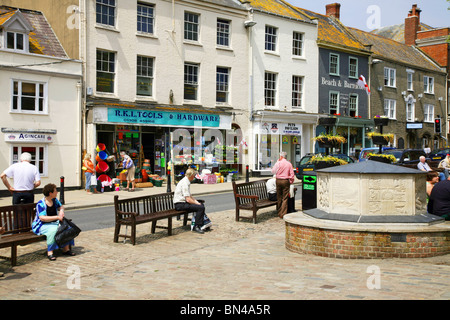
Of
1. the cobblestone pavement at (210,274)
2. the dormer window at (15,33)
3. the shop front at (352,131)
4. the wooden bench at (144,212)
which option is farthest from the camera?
the shop front at (352,131)

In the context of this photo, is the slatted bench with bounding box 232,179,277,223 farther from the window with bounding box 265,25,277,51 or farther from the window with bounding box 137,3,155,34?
the window with bounding box 265,25,277,51

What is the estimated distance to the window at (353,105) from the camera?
115 ft

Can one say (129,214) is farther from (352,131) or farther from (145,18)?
(352,131)

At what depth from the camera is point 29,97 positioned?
19.8 metres

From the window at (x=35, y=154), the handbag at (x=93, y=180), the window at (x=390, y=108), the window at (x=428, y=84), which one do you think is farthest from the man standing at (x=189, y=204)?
the window at (x=428, y=84)

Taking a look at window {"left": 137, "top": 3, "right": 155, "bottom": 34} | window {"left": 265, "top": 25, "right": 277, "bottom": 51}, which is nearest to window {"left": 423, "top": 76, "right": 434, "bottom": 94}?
window {"left": 265, "top": 25, "right": 277, "bottom": 51}

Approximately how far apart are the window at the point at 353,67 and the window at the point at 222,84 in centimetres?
1164

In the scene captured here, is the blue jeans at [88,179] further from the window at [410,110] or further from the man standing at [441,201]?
the window at [410,110]

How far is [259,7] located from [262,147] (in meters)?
8.78

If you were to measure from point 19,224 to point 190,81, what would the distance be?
18.2m

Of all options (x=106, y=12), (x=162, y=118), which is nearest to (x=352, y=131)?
(x=162, y=118)

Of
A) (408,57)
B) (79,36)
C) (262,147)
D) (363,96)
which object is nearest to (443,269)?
(79,36)

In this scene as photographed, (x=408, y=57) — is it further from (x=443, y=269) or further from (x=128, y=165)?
(x=443, y=269)

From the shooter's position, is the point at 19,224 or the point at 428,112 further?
the point at 428,112
